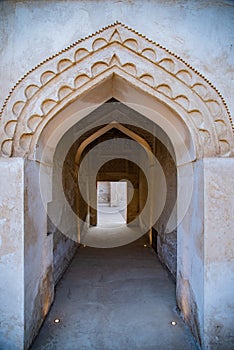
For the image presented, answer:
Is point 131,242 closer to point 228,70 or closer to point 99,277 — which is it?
point 99,277

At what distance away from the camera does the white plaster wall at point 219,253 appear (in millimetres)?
2080

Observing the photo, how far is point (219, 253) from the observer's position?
2.09 meters

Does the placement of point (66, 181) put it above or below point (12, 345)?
above

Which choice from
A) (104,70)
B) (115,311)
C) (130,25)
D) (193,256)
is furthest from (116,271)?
(130,25)

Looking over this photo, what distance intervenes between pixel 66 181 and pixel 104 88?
2.59 meters

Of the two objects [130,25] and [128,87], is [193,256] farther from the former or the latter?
[130,25]

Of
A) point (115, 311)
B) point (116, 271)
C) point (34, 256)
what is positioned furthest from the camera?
point (116, 271)

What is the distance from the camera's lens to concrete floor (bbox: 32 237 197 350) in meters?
2.31

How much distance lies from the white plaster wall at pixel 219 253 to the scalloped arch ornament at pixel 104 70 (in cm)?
20

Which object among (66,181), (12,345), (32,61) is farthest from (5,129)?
(66,181)

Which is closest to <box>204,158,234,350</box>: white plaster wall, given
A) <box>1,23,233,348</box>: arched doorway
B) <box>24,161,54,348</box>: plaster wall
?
<box>1,23,233,348</box>: arched doorway

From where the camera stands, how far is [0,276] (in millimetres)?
2064

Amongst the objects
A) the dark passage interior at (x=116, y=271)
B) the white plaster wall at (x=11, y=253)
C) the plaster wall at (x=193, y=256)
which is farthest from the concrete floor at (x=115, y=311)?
the white plaster wall at (x=11, y=253)

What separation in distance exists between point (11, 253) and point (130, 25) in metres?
2.22
